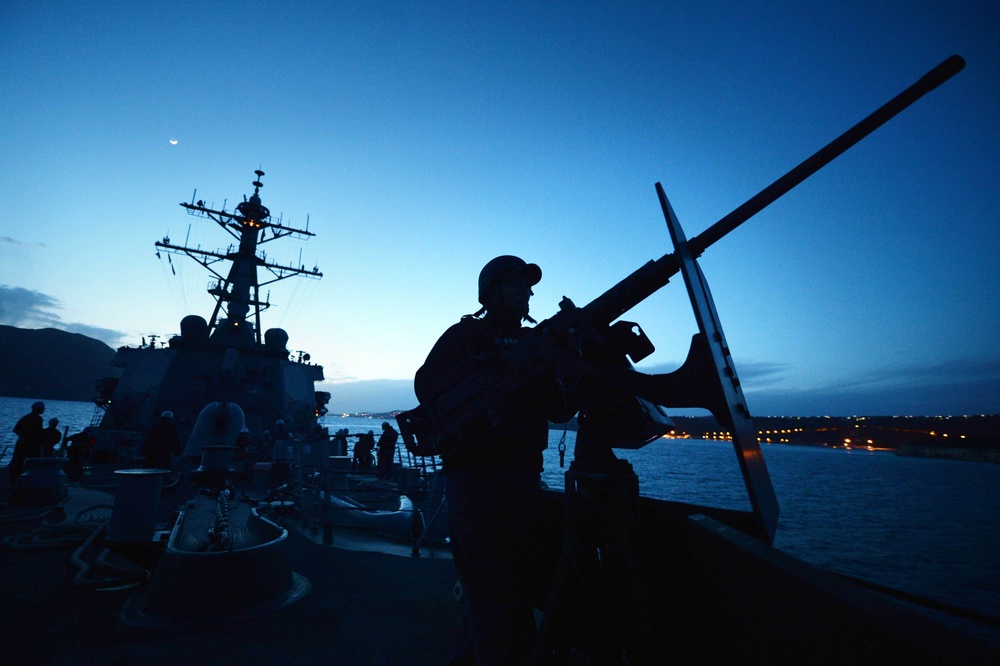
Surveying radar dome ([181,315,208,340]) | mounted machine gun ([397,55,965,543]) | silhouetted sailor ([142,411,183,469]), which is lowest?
silhouetted sailor ([142,411,183,469])

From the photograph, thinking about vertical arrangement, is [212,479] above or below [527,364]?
below

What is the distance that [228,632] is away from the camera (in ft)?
12.8

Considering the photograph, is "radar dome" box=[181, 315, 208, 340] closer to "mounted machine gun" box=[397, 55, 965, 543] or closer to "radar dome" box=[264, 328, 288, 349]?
"radar dome" box=[264, 328, 288, 349]

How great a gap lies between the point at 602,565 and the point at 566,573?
174mm

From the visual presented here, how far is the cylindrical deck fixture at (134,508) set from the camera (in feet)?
16.2

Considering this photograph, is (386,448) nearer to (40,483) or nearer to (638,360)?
(40,483)

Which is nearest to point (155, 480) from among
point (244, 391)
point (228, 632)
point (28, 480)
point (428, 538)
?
point (228, 632)

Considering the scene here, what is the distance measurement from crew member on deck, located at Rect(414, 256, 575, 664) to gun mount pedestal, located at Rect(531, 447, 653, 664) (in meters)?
0.24

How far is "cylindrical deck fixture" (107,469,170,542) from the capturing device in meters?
4.94

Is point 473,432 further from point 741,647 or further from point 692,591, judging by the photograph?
point 741,647

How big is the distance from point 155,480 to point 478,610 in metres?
5.08

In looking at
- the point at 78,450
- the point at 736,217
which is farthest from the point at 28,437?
the point at 736,217

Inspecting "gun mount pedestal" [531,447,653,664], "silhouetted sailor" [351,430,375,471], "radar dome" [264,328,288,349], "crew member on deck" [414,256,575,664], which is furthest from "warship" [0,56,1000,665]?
"radar dome" [264,328,288,349]

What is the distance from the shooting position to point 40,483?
30.6 feet
